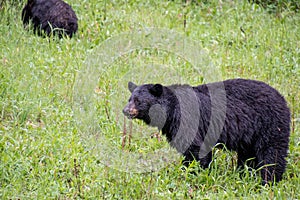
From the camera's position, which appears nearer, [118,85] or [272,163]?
[272,163]

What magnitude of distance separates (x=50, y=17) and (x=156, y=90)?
4.42m

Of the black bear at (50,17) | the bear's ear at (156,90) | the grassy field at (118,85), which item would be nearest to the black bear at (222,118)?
the bear's ear at (156,90)

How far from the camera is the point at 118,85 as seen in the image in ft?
25.6

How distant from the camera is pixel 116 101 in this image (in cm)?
730

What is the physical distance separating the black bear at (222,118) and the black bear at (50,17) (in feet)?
12.5

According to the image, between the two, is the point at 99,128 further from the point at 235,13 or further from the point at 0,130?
the point at 235,13

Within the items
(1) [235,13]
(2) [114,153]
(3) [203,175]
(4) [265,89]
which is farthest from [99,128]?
(1) [235,13]

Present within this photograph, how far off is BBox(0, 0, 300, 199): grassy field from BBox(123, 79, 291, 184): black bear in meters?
0.22

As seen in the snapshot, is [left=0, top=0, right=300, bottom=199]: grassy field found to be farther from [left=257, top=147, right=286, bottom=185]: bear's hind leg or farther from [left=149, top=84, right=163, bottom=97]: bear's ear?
[left=149, top=84, right=163, bottom=97]: bear's ear

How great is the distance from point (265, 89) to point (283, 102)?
Answer: 25 centimetres

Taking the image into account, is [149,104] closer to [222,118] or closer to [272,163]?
[222,118]

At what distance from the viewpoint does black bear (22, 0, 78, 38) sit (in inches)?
372

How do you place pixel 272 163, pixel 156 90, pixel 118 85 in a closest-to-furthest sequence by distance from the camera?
pixel 272 163, pixel 156 90, pixel 118 85

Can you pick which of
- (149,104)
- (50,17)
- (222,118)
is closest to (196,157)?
(222,118)
